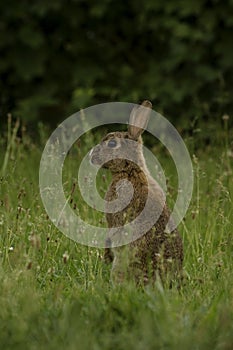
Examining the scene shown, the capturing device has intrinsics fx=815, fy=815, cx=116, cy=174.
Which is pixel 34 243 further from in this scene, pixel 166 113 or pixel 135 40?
pixel 135 40

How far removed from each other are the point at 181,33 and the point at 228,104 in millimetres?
1049

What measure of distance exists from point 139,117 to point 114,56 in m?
4.39

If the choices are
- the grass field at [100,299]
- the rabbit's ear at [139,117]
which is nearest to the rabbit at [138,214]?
the rabbit's ear at [139,117]

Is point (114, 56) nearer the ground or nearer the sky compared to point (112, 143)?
nearer the sky

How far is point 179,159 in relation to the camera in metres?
6.57

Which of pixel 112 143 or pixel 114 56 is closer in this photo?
pixel 112 143

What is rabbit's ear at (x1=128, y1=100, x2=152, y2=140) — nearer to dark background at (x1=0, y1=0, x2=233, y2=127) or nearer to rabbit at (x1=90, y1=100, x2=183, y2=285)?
rabbit at (x1=90, y1=100, x2=183, y2=285)

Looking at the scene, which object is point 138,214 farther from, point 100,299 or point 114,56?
point 114,56

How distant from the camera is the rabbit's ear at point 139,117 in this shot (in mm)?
4898

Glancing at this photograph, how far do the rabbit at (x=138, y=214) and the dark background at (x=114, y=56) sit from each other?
10.3 feet

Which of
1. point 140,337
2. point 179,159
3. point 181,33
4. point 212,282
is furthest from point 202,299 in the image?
point 181,33

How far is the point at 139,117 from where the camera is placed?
4.96 m

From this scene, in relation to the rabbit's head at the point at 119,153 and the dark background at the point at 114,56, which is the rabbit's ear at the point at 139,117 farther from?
the dark background at the point at 114,56

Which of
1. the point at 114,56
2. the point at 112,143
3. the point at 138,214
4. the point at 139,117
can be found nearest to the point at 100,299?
the point at 138,214
